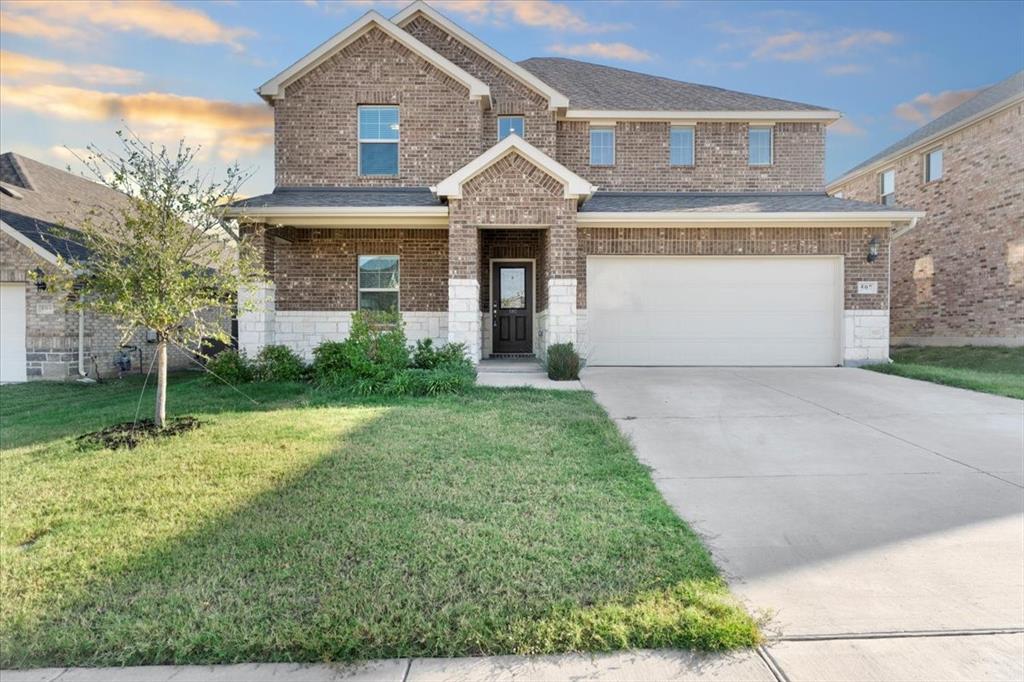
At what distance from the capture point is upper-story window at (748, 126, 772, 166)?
14.0 m

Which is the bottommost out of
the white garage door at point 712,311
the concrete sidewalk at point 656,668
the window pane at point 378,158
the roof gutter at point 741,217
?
the concrete sidewalk at point 656,668

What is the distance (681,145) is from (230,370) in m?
12.2

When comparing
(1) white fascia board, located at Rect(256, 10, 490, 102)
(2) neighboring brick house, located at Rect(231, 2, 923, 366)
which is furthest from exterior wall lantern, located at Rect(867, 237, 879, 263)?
(1) white fascia board, located at Rect(256, 10, 490, 102)

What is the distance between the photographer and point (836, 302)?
1159 centimetres

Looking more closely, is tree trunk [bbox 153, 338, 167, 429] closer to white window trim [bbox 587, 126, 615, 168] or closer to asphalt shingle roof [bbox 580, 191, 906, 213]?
asphalt shingle roof [bbox 580, 191, 906, 213]

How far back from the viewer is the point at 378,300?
40.2 ft

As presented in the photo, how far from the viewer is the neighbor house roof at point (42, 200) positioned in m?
12.0

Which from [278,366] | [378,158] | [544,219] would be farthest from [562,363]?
[378,158]

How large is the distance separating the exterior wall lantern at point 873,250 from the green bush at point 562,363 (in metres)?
7.17

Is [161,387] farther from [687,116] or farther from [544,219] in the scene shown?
[687,116]

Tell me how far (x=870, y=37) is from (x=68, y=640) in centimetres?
1859

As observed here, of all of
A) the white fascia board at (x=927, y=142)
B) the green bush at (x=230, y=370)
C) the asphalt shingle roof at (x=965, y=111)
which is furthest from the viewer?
the asphalt shingle roof at (x=965, y=111)

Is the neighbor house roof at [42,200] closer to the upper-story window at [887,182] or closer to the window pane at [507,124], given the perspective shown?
the window pane at [507,124]

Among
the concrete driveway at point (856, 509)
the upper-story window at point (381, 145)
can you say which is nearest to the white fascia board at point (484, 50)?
the upper-story window at point (381, 145)
